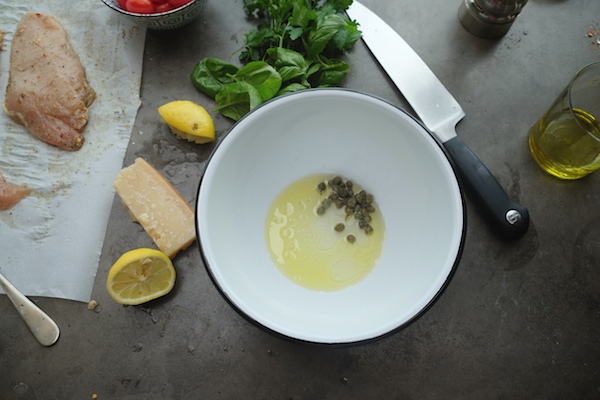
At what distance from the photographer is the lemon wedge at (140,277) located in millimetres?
1413

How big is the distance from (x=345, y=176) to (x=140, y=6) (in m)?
0.76

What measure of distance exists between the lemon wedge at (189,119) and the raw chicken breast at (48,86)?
264 mm

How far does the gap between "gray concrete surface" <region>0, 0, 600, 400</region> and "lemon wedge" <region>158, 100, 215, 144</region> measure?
7 centimetres

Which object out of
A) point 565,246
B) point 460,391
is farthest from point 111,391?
point 565,246

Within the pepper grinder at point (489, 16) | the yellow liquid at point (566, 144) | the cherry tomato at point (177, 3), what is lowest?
the cherry tomato at point (177, 3)

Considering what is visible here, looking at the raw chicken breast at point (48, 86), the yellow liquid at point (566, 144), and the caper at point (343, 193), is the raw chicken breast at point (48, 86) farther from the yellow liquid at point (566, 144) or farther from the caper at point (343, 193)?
the yellow liquid at point (566, 144)

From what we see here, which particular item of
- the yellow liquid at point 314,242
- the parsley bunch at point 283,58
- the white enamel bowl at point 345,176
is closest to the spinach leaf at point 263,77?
the parsley bunch at point 283,58

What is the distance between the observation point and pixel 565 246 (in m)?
1.51

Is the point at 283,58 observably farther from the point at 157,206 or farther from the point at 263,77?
the point at 157,206

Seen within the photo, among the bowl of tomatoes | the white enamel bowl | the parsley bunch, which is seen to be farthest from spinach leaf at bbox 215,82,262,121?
the bowl of tomatoes

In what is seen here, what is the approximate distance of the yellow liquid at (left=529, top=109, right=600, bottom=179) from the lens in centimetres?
142

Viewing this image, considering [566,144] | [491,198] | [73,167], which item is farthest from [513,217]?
[73,167]

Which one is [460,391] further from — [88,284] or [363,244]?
[88,284]

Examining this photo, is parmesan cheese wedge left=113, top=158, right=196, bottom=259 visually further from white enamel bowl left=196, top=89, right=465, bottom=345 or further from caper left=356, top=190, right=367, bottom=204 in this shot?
caper left=356, top=190, right=367, bottom=204
